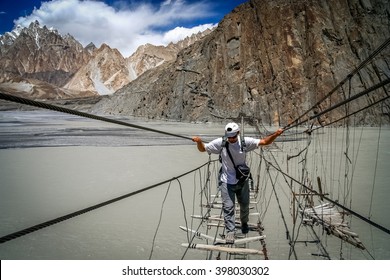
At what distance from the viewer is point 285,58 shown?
133 feet

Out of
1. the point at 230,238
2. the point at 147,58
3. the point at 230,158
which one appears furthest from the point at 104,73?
the point at 230,238

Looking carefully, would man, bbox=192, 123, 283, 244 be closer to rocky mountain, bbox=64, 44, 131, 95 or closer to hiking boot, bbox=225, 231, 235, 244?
hiking boot, bbox=225, 231, 235, 244

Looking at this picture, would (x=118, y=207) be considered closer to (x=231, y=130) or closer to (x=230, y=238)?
(x=230, y=238)

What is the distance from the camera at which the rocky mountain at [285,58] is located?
1517 inches

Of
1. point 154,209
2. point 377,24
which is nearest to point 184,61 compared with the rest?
point 377,24

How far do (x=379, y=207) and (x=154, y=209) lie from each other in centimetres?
509

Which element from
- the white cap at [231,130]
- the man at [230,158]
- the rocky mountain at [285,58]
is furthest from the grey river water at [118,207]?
the rocky mountain at [285,58]

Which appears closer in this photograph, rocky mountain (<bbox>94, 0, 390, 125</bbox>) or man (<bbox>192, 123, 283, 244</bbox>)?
man (<bbox>192, 123, 283, 244</bbox>)

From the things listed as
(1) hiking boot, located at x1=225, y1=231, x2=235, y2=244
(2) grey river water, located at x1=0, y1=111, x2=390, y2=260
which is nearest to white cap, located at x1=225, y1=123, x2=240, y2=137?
(1) hiking boot, located at x1=225, y1=231, x2=235, y2=244

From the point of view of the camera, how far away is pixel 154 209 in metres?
7.57

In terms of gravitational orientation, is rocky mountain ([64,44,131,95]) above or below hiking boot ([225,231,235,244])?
above

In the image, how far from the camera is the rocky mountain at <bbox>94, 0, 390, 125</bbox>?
3853 centimetres

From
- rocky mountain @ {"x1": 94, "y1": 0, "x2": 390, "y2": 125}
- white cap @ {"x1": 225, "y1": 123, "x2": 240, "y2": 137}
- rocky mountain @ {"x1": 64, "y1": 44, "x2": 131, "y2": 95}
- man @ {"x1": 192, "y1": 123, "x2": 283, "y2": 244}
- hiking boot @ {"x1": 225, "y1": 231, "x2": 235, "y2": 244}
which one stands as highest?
rocky mountain @ {"x1": 64, "y1": 44, "x2": 131, "y2": 95}
